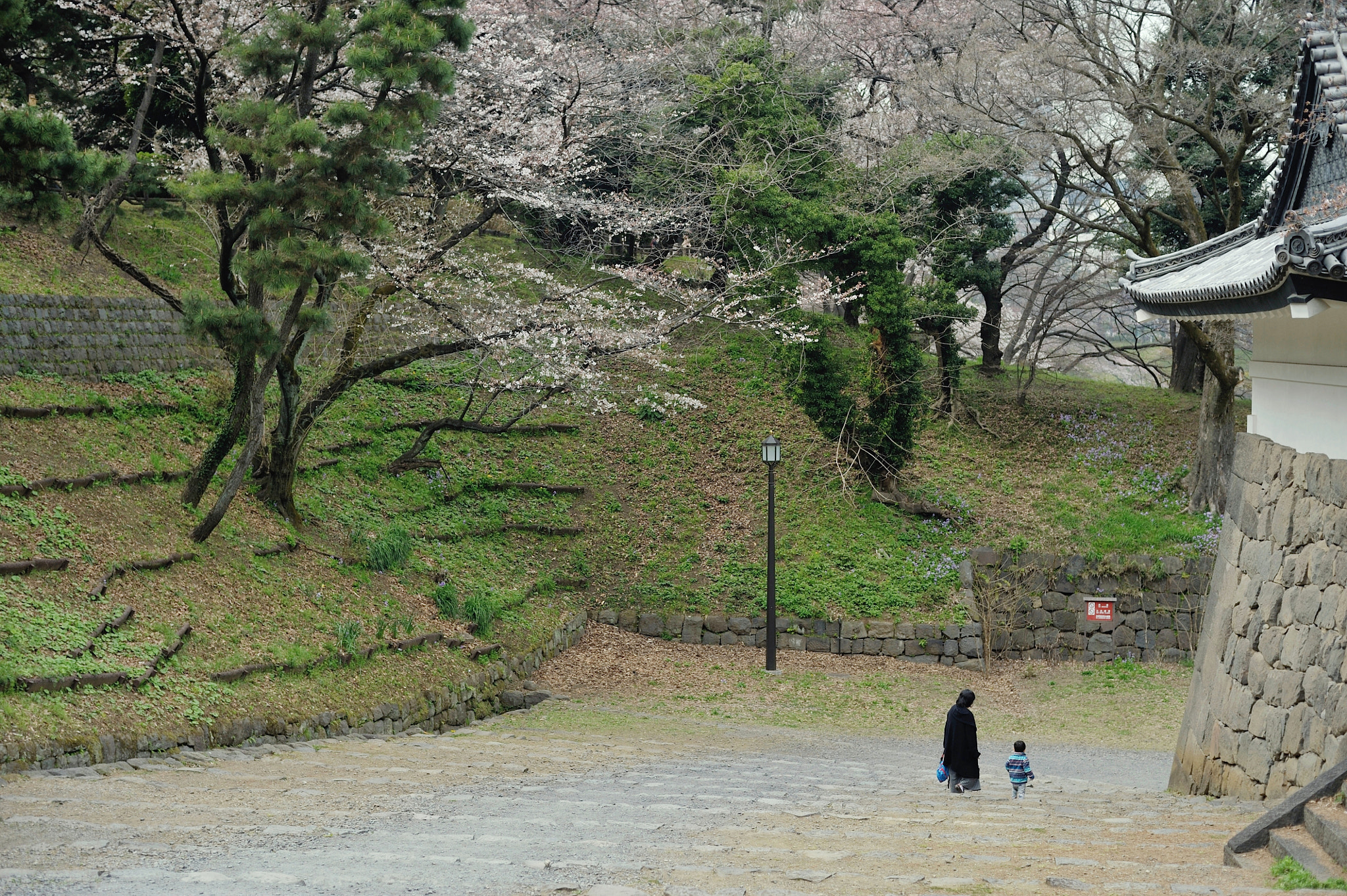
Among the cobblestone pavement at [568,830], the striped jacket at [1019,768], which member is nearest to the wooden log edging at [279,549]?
the cobblestone pavement at [568,830]

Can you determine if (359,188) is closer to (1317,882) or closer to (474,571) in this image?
(474,571)

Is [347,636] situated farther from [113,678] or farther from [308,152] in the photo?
[308,152]

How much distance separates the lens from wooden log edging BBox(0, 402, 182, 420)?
41.3ft

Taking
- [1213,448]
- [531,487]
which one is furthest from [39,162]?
[1213,448]

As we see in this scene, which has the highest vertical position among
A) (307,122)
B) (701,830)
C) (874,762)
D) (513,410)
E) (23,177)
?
(307,122)

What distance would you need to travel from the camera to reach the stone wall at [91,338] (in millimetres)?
13820

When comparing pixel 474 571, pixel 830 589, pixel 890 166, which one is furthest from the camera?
pixel 890 166

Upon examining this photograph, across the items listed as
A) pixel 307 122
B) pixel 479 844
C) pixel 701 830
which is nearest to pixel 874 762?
pixel 701 830

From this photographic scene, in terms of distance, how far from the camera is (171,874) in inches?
201

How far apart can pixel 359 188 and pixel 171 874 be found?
7.47m

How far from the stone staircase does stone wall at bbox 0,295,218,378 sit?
46.7 ft

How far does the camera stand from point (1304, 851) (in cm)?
521

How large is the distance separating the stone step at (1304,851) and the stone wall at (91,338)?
46.6 feet

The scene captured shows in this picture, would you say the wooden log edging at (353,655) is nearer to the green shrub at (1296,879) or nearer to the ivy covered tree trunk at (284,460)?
the ivy covered tree trunk at (284,460)
